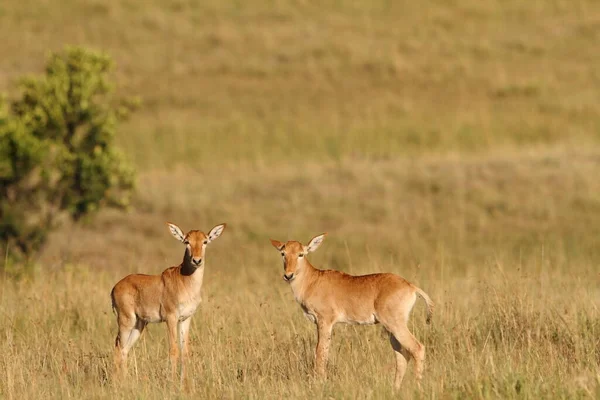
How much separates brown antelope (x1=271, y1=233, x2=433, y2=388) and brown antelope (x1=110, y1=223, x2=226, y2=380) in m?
0.73

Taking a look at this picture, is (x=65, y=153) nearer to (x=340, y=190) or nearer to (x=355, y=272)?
(x=355, y=272)

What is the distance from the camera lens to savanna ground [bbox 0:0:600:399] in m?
9.87

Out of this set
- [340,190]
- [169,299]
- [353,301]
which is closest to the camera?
[353,301]

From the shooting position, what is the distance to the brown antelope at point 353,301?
360 inches

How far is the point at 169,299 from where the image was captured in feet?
31.2

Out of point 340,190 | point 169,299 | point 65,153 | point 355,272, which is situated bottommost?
point 355,272

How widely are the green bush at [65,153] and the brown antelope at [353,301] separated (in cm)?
1138

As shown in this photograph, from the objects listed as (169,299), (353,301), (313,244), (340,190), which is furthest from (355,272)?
(340,190)

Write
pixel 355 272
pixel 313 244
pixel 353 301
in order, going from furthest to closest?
pixel 355 272 < pixel 313 244 < pixel 353 301

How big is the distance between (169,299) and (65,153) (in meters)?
11.7

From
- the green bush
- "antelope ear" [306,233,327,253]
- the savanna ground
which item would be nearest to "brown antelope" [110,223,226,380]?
the savanna ground

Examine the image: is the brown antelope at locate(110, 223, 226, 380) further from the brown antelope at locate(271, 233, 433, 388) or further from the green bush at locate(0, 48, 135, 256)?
the green bush at locate(0, 48, 135, 256)

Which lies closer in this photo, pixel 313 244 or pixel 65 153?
pixel 313 244

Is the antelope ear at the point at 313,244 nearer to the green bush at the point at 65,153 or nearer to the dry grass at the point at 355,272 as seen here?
the dry grass at the point at 355,272
